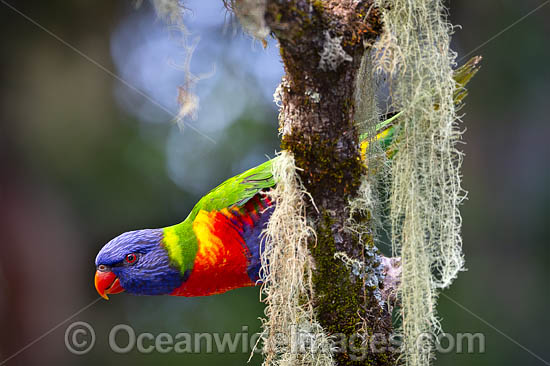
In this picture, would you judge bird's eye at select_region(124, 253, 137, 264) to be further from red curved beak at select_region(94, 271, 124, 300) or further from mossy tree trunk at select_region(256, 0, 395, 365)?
mossy tree trunk at select_region(256, 0, 395, 365)

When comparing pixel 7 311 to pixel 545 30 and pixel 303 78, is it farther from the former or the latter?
pixel 545 30

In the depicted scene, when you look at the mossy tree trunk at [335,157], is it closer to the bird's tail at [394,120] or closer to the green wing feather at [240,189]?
the bird's tail at [394,120]

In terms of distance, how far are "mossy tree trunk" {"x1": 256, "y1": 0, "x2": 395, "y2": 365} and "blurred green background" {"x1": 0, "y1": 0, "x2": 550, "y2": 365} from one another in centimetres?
185

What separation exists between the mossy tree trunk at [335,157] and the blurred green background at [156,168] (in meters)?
1.85

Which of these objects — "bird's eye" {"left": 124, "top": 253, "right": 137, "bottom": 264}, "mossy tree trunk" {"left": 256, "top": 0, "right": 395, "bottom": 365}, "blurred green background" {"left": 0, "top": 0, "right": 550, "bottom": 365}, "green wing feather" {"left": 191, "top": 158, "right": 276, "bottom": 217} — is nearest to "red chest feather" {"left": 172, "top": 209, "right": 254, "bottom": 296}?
"green wing feather" {"left": 191, "top": 158, "right": 276, "bottom": 217}

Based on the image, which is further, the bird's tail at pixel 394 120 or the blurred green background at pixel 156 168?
the blurred green background at pixel 156 168

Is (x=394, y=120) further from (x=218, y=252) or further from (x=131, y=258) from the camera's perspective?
(x=131, y=258)

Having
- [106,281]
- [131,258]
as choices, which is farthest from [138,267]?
[106,281]

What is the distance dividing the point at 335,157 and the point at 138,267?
2.71ft

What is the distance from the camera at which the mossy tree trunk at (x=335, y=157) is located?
915 millimetres

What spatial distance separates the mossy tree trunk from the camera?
3.00 feet

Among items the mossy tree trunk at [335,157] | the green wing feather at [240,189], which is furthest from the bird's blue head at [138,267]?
the mossy tree trunk at [335,157]

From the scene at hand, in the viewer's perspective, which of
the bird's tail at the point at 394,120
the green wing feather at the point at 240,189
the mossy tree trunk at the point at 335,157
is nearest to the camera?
the mossy tree trunk at the point at 335,157

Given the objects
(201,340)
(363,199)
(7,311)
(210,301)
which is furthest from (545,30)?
(7,311)
